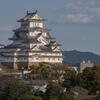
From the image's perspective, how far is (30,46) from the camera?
88.1m

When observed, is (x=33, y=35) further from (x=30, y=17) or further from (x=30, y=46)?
(x=30, y=46)

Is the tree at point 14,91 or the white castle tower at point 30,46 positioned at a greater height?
the white castle tower at point 30,46

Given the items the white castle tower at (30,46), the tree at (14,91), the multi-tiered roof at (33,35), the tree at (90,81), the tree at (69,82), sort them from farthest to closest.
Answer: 1. the multi-tiered roof at (33,35)
2. the white castle tower at (30,46)
3. the tree at (69,82)
4. the tree at (90,81)
5. the tree at (14,91)

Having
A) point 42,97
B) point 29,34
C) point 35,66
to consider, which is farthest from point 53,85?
point 29,34

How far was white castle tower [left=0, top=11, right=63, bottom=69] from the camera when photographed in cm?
8781

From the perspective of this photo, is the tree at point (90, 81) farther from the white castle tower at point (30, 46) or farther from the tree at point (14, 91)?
Result: the white castle tower at point (30, 46)

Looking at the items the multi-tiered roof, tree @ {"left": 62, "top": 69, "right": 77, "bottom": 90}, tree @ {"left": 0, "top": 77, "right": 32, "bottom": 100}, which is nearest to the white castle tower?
the multi-tiered roof

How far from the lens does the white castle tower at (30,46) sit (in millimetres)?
87812

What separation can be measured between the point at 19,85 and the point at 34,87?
5.48 meters

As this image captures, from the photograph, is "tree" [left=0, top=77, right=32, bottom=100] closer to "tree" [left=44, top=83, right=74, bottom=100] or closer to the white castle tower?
"tree" [left=44, top=83, right=74, bottom=100]

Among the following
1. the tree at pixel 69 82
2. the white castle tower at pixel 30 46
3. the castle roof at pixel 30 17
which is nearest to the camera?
the tree at pixel 69 82

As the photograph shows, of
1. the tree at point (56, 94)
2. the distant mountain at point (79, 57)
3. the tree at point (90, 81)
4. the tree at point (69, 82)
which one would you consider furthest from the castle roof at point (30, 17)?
the distant mountain at point (79, 57)

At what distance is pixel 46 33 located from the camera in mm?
91625

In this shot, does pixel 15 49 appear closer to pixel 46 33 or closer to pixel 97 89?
pixel 46 33
